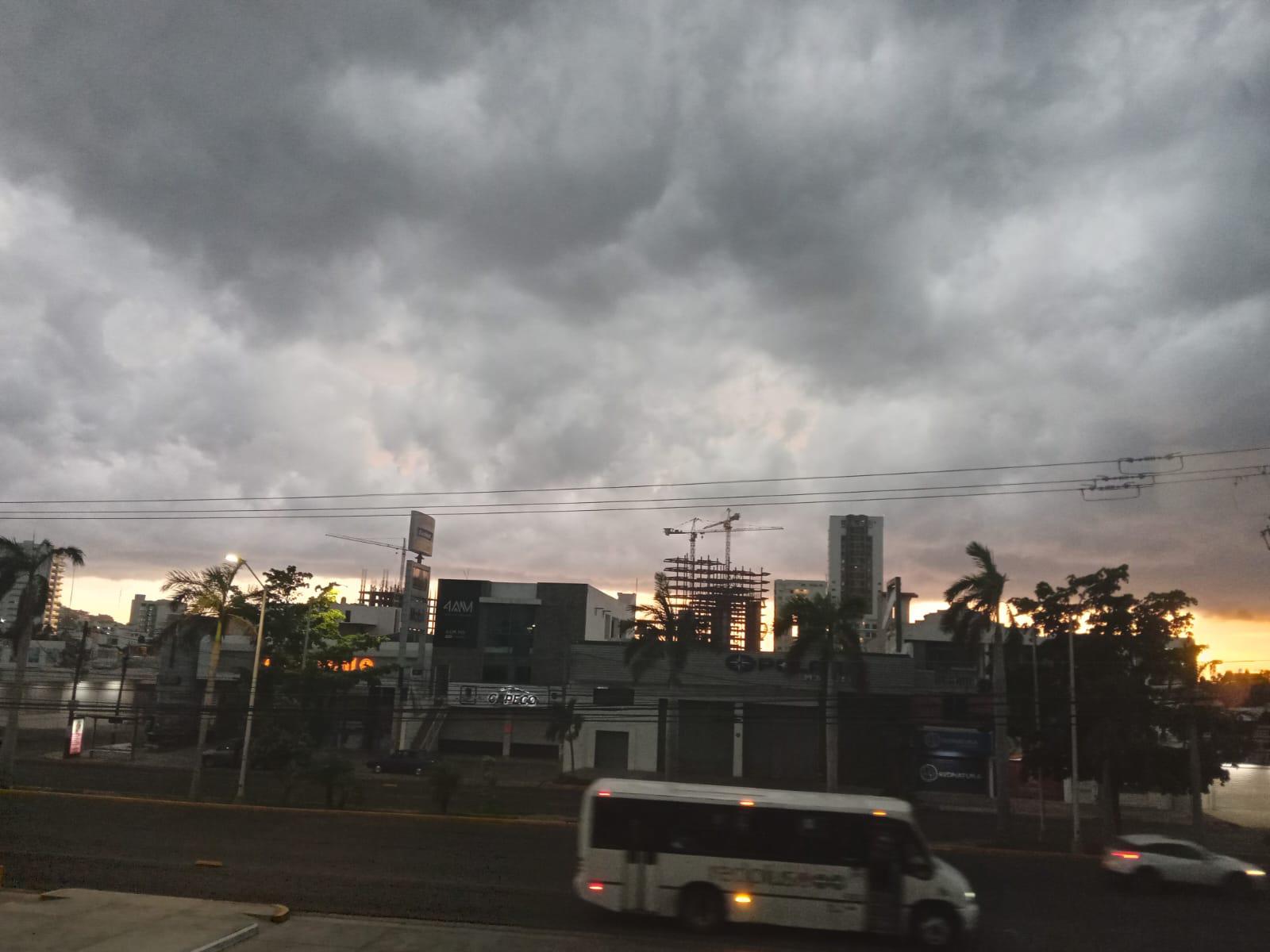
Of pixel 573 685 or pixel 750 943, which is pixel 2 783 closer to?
pixel 573 685

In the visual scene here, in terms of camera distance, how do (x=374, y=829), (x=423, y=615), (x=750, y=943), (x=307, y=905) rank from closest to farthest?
(x=750, y=943) → (x=307, y=905) → (x=374, y=829) → (x=423, y=615)

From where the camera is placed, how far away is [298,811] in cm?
3416

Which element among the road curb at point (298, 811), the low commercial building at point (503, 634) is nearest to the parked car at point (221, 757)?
the low commercial building at point (503, 634)

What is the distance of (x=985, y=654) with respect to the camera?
198 ft

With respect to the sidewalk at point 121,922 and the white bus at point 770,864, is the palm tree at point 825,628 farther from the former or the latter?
the sidewalk at point 121,922

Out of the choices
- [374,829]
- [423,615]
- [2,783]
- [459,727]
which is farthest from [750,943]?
[423,615]

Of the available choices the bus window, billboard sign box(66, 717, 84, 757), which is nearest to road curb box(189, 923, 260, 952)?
the bus window

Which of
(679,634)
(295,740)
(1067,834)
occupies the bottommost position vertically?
(1067,834)

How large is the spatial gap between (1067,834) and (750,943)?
32.1 meters

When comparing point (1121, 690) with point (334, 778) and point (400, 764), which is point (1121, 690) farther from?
point (400, 764)

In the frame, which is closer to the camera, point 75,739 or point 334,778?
point 334,778

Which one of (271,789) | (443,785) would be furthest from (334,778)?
(271,789)

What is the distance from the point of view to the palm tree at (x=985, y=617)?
37.8 meters

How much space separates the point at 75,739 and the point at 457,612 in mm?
27759
